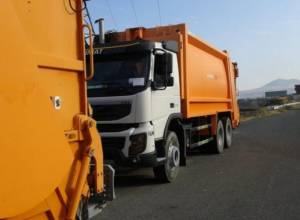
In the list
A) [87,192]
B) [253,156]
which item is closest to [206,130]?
[253,156]

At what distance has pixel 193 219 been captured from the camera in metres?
6.77

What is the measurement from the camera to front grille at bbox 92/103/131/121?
863cm

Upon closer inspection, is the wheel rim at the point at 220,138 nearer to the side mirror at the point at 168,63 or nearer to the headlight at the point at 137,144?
the side mirror at the point at 168,63

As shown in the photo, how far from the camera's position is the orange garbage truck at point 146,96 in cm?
858

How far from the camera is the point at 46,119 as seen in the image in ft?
12.6

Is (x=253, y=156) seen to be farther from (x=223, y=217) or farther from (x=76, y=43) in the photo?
(x=76, y=43)

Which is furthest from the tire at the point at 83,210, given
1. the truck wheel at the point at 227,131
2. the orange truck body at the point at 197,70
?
the truck wheel at the point at 227,131

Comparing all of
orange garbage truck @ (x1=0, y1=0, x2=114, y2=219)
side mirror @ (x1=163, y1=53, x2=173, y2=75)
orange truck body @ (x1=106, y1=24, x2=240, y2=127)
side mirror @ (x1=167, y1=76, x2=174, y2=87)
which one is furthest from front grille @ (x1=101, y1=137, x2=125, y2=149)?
orange garbage truck @ (x1=0, y1=0, x2=114, y2=219)

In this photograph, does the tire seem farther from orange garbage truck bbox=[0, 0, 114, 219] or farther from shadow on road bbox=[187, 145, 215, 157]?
shadow on road bbox=[187, 145, 215, 157]

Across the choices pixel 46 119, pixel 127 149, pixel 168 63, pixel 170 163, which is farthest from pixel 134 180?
pixel 46 119

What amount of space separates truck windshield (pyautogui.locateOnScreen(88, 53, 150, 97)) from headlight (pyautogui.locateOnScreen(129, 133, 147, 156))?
805 mm

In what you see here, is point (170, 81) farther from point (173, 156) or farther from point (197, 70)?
point (197, 70)

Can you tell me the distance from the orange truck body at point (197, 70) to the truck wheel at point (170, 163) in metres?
1.11

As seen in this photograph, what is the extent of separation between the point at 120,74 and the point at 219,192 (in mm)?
2823
